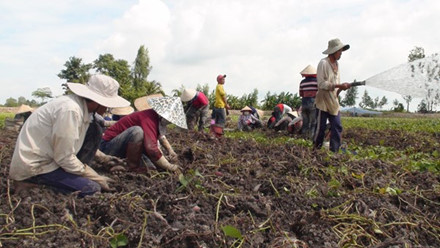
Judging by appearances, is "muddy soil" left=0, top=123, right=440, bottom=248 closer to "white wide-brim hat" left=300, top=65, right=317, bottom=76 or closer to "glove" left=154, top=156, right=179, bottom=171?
"glove" left=154, top=156, right=179, bottom=171

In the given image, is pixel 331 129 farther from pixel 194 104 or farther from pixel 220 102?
pixel 220 102

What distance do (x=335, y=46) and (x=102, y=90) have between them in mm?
3431

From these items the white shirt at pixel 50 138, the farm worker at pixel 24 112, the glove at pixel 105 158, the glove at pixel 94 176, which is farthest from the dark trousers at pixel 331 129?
the farm worker at pixel 24 112

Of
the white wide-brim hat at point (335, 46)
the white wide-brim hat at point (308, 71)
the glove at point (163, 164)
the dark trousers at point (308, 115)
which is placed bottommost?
the glove at point (163, 164)

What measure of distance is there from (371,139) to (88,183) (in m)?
6.40

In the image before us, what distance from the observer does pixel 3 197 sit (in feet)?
9.75

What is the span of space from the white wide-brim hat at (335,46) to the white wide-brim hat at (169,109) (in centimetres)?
249

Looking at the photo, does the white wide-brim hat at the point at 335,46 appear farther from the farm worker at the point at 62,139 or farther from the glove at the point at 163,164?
the farm worker at the point at 62,139

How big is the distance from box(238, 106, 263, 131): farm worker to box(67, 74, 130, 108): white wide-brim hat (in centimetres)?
792

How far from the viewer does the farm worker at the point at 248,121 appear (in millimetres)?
10961

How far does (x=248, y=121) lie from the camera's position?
10984 mm

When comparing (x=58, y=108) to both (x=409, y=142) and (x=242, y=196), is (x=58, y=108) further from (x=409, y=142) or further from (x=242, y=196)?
(x=409, y=142)

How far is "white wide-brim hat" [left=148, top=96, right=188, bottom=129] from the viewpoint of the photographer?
3.77 meters

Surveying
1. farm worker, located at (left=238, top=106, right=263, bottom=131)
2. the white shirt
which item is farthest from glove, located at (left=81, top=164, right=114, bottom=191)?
farm worker, located at (left=238, top=106, right=263, bottom=131)
